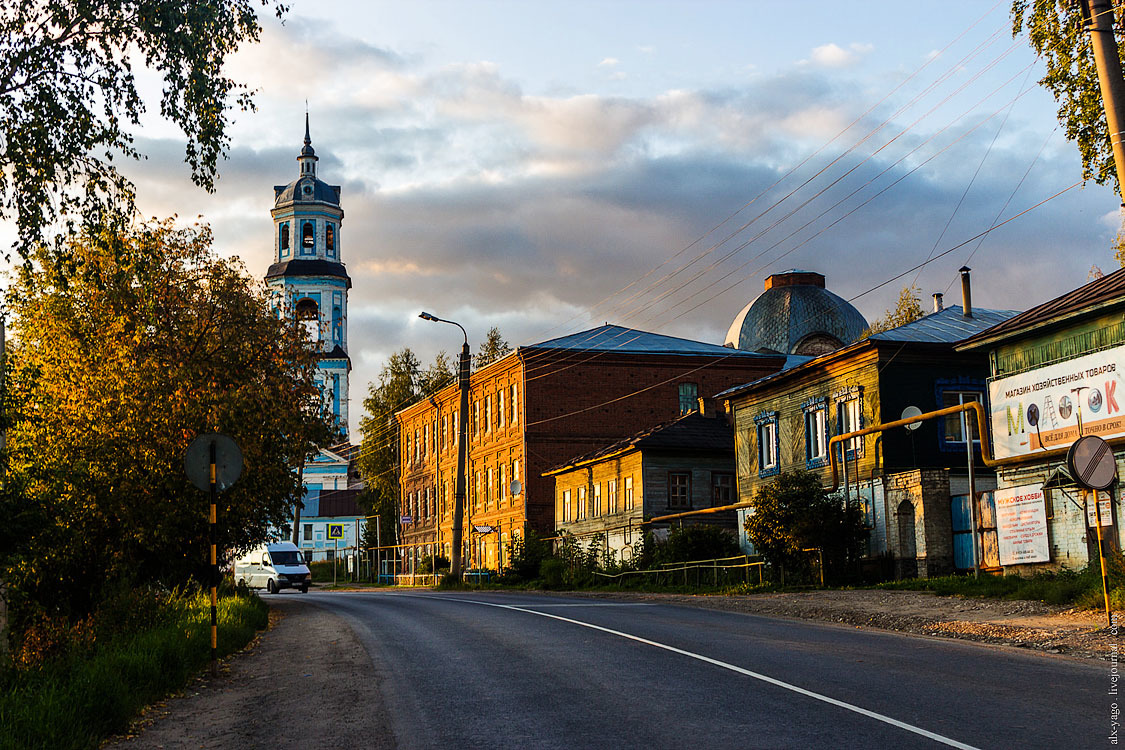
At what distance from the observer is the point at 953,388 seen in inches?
1309

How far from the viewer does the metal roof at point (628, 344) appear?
181ft

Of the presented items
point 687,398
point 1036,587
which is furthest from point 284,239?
point 1036,587

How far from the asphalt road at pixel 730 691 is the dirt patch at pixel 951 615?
945 millimetres

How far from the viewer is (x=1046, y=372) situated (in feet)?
82.3

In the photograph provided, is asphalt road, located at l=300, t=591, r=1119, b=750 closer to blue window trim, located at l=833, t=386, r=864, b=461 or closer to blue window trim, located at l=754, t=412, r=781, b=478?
blue window trim, located at l=833, t=386, r=864, b=461

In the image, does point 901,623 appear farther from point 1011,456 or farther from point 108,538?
point 108,538

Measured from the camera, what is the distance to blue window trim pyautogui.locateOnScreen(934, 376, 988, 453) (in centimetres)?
3241

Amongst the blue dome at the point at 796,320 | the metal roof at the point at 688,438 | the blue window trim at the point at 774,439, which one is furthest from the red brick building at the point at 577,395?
the blue window trim at the point at 774,439

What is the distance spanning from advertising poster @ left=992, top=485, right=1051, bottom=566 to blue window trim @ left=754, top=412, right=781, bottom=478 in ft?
43.8

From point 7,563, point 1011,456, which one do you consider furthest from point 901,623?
point 7,563

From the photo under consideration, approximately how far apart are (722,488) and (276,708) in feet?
119

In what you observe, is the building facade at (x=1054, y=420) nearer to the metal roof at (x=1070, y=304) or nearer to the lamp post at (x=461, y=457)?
the metal roof at (x=1070, y=304)

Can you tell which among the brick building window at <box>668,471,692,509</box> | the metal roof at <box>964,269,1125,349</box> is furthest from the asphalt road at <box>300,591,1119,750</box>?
the brick building window at <box>668,471,692,509</box>

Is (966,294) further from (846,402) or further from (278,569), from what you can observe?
(278,569)
